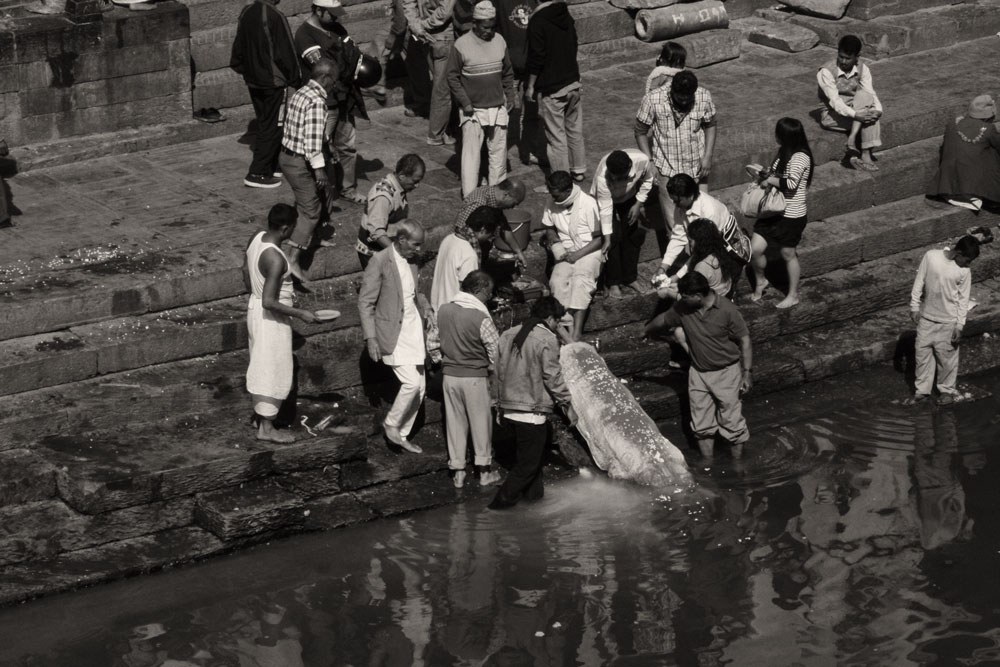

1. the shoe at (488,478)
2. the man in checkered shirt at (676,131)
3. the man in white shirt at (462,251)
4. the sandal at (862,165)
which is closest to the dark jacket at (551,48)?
the man in checkered shirt at (676,131)

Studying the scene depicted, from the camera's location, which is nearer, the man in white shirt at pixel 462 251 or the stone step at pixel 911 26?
the man in white shirt at pixel 462 251

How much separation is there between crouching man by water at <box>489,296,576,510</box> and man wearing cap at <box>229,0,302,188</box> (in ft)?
10.6

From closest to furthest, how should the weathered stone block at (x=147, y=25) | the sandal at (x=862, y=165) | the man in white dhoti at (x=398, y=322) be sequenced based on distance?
the man in white dhoti at (x=398, y=322), the weathered stone block at (x=147, y=25), the sandal at (x=862, y=165)

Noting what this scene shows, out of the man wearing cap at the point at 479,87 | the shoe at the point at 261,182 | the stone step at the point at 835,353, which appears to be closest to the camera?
the stone step at the point at 835,353

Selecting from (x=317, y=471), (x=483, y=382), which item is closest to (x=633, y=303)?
(x=483, y=382)

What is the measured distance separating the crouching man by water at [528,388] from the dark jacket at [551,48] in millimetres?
2852

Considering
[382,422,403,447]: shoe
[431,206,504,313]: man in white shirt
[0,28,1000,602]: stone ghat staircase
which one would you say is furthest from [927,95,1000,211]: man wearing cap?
[382,422,403,447]: shoe

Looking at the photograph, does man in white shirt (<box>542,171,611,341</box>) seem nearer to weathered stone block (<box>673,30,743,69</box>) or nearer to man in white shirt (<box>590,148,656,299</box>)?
man in white shirt (<box>590,148,656,299</box>)

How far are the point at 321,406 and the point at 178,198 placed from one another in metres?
2.69

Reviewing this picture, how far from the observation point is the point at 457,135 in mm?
14758

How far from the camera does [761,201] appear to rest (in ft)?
43.9

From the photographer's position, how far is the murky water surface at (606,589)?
959 cm

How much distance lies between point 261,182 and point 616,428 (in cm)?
372

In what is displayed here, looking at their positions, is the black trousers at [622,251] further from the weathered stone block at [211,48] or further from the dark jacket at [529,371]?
the weathered stone block at [211,48]
